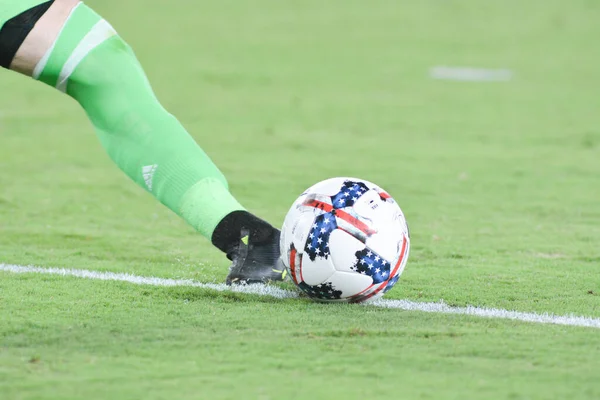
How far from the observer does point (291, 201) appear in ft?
23.0

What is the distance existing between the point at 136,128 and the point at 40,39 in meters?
0.53

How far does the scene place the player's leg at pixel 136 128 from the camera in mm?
4285

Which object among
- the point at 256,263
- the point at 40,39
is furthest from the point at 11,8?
the point at 256,263

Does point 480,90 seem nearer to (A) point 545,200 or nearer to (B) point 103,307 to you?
(A) point 545,200

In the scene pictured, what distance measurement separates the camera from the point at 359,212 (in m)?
4.27

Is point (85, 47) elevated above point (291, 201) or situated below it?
above

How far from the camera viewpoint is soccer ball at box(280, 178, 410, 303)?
166 inches

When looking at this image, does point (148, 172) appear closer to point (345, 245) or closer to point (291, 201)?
point (345, 245)

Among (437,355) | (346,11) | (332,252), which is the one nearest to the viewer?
(437,355)

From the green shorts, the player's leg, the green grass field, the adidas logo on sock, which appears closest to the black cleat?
the player's leg

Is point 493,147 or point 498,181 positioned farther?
point 493,147

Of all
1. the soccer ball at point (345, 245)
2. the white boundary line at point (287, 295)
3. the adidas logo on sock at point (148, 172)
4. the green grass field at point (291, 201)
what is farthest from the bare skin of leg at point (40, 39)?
the soccer ball at point (345, 245)

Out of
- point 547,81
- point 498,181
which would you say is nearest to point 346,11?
point 547,81

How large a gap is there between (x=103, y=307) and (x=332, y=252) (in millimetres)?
950
